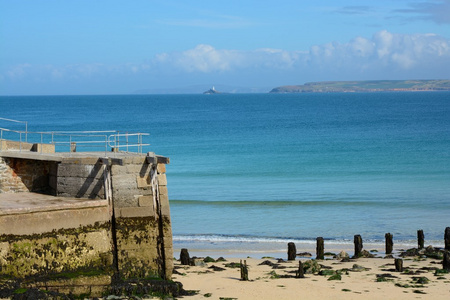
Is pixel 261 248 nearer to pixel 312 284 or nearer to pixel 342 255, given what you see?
pixel 342 255

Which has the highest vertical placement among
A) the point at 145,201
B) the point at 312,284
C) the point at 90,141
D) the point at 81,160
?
the point at 90,141

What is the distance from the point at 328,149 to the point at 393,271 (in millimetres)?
40764

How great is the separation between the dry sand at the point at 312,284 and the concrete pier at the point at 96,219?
1939 millimetres

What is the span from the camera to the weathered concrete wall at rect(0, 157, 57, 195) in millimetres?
20619

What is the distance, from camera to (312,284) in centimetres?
2050

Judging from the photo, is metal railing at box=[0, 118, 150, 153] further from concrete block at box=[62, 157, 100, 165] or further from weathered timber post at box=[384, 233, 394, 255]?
weathered timber post at box=[384, 233, 394, 255]

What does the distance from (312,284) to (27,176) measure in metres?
9.20

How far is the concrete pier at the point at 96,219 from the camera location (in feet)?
58.4

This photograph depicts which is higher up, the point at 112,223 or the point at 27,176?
the point at 27,176

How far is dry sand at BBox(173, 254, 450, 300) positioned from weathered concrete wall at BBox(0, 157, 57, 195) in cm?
486

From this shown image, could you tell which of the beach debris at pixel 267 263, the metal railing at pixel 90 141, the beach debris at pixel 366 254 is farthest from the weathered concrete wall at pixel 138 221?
the beach debris at pixel 366 254

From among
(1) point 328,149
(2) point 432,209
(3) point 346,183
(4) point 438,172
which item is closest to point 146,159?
(2) point 432,209

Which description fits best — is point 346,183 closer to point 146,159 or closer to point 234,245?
point 234,245

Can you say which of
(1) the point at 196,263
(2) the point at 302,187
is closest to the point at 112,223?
(1) the point at 196,263
